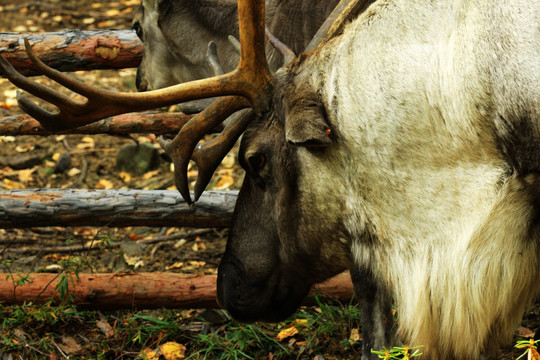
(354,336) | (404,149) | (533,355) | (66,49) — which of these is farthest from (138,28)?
(533,355)

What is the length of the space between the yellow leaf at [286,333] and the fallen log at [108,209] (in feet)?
2.56

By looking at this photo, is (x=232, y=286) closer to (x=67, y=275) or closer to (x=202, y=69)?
(x=67, y=275)

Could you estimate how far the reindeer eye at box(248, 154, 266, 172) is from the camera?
3.09 meters

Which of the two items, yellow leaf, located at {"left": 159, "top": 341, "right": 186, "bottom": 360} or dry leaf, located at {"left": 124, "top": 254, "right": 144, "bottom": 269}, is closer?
yellow leaf, located at {"left": 159, "top": 341, "right": 186, "bottom": 360}

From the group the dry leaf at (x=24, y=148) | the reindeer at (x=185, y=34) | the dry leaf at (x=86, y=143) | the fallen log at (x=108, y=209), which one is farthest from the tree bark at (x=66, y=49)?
the dry leaf at (x=24, y=148)

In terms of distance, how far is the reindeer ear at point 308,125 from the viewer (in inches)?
109

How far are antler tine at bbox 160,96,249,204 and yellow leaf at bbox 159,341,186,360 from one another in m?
1.12

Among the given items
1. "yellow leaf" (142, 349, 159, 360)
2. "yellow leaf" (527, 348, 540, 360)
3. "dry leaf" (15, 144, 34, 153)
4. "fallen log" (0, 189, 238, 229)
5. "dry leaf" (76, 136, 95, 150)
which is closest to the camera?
"yellow leaf" (527, 348, 540, 360)

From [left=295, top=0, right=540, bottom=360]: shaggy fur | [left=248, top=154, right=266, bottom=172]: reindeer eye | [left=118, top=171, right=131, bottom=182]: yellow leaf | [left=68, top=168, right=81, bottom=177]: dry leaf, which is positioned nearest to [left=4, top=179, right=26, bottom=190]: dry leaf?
[left=68, top=168, right=81, bottom=177]: dry leaf

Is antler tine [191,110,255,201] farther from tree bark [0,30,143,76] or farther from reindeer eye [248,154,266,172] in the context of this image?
tree bark [0,30,143,76]

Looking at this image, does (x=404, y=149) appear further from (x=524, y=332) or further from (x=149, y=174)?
(x=149, y=174)

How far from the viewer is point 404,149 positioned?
2.75 meters

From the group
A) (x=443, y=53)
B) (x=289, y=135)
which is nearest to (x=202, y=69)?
(x=289, y=135)

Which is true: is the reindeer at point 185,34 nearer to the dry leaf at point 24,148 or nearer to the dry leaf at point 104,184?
the dry leaf at point 104,184
